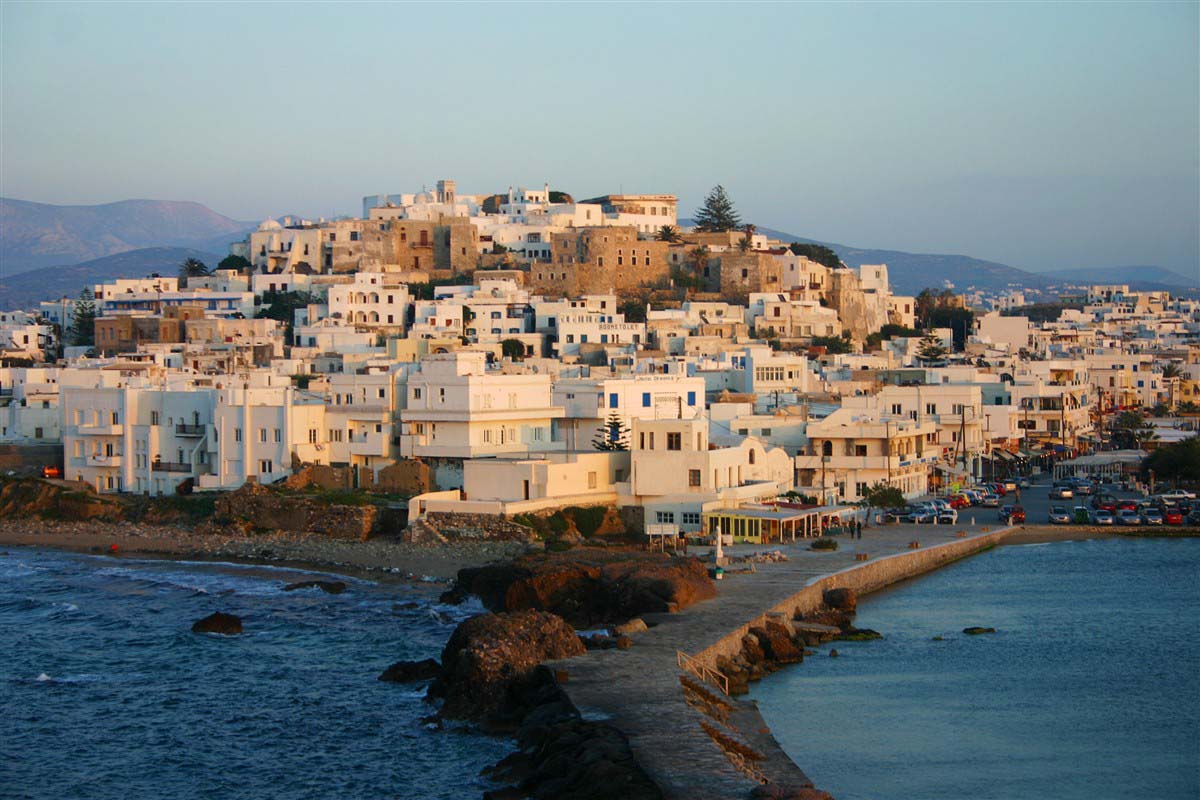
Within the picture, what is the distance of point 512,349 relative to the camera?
6225 centimetres

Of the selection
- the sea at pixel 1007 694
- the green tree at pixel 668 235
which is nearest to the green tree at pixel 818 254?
the green tree at pixel 668 235

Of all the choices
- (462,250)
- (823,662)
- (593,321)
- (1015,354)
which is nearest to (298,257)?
(462,250)

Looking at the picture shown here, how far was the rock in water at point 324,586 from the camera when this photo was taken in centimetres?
3378

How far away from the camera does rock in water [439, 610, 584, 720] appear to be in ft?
75.3

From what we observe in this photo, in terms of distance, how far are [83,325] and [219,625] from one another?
151ft

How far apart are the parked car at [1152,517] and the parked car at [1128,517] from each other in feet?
0.48

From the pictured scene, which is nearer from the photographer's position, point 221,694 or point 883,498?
point 221,694

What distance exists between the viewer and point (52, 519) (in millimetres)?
44938

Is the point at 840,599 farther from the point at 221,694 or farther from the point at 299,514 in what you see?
the point at 299,514

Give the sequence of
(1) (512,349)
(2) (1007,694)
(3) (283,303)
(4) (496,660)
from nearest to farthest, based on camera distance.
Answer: (4) (496,660) → (2) (1007,694) → (1) (512,349) → (3) (283,303)

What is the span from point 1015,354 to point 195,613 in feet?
156

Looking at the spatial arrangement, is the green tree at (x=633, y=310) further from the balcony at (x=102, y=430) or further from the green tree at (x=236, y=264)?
the balcony at (x=102, y=430)

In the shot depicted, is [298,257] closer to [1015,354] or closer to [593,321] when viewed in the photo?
[593,321]

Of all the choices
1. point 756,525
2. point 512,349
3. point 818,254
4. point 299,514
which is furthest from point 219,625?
point 818,254
